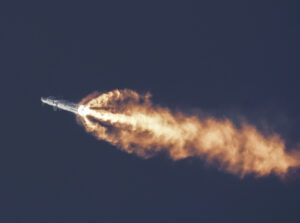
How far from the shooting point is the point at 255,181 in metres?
69.8

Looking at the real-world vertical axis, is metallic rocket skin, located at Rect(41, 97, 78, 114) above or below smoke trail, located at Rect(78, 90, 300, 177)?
below

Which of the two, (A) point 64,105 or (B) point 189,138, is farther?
(B) point 189,138

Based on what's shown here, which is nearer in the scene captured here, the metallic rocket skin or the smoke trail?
the metallic rocket skin

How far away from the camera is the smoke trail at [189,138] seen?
2537 inches

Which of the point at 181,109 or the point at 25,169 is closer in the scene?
the point at 181,109

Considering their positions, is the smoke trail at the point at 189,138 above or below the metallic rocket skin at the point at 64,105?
above

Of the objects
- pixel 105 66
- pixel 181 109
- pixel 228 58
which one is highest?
pixel 228 58

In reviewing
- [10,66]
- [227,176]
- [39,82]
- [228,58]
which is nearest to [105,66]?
[39,82]

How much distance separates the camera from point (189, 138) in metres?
65.5

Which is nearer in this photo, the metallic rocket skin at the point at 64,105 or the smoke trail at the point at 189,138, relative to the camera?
the metallic rocket skin at the point at 64,105

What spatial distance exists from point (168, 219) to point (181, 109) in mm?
20651

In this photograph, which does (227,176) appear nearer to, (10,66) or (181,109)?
(181,109)

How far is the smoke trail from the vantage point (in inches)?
2537

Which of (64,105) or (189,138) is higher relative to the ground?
(189,138)
